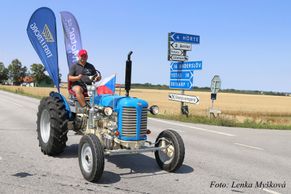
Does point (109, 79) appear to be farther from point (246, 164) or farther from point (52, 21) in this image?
point (246, 164)

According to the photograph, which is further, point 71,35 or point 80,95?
point 71,35

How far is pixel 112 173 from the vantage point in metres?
6.06

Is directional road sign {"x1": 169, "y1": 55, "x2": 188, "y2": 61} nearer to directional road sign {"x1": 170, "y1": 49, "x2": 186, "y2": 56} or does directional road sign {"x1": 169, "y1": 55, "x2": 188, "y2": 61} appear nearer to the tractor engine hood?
directional road sign {"x1": 170, "y1": 49, "x2": 186, "y2": 56}

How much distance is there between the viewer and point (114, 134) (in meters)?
5.97

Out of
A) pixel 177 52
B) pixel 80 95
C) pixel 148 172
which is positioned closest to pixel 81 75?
pixel 80 95

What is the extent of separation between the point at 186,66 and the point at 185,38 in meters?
1.44

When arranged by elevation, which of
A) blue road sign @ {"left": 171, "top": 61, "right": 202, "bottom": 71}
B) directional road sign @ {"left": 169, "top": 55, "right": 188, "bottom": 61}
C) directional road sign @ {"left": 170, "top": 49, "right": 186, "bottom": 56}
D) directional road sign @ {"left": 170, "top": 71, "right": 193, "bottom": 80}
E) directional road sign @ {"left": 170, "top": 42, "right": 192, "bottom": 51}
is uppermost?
directional road sign @ {"left": 170, "top": 42, "right": 192, "bottom": 51}

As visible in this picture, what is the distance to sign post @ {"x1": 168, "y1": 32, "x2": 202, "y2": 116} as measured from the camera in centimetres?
1777

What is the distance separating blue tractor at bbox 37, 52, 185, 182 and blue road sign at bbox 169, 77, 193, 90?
37.1 feet

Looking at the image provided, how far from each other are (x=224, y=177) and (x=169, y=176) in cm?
96

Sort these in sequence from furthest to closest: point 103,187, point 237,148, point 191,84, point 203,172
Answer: point 191,84
point 237,148
point 203,172
point 103,187

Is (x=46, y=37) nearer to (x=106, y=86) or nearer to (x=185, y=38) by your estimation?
(x=106, y=86)

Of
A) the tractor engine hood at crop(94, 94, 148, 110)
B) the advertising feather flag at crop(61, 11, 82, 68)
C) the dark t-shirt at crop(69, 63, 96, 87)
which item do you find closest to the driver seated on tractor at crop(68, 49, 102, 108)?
the dark t-shirt at crop(69, 63, 96, 87)

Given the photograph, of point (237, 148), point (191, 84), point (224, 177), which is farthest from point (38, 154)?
point (191, 84)
